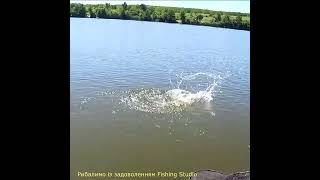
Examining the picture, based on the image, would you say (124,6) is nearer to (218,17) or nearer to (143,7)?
(143,7)

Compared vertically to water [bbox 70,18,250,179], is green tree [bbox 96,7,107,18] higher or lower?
higher

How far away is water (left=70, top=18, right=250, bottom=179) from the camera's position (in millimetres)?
3525

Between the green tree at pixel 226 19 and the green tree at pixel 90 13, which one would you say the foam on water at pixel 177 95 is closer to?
the green tree at pixel 226 19

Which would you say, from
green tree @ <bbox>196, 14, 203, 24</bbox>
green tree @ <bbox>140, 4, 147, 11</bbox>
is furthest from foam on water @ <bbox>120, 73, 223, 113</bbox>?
green tree @ <bbox>140, 4, 147, 11</bbox>

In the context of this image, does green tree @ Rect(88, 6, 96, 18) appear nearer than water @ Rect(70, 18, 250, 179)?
No

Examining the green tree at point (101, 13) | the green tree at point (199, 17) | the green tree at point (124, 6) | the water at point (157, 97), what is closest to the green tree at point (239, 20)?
the water at point (157, 97)

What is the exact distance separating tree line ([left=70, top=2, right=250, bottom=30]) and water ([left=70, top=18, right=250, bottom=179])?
0.06 meters

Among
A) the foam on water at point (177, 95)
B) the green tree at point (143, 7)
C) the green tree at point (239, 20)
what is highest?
the green tree at point (143, 7)

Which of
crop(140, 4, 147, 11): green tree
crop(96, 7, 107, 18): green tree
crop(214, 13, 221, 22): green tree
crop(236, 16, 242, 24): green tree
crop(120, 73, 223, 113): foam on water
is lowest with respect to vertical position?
crop(120, 73, 223, 113): foam on water

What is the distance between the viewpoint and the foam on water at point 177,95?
3.65 metres

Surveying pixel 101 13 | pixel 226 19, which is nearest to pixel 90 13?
pixel 101 13

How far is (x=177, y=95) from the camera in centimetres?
373

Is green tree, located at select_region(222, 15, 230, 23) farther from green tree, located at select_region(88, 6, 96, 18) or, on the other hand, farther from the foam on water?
green tree, located at select_region(88, 6, 96, 18)
